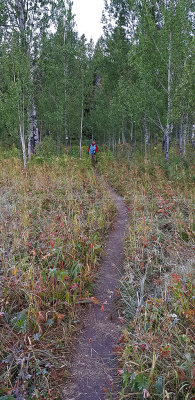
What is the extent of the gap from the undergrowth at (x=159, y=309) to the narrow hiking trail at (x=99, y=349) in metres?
0.16

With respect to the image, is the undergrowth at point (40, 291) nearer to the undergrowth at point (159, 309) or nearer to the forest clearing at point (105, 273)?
the forest clearing at point (105, 273)

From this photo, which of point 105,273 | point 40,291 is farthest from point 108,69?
point 40,291

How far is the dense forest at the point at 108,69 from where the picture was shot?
1221 centimetres

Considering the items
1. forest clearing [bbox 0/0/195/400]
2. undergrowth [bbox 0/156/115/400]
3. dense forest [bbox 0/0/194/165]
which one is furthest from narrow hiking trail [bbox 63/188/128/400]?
dense forest [bbox 0/0/194/165]

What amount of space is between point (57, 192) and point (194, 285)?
5573 mm

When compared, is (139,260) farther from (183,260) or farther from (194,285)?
(194,285)

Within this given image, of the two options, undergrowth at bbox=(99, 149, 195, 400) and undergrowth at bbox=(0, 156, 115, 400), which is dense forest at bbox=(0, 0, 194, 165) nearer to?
undergrowth at bbox=(99, 149, 195, 400)

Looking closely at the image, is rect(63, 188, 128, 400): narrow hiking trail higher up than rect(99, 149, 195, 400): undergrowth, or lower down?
lower down

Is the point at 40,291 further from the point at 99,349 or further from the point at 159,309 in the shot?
the point at 159,309

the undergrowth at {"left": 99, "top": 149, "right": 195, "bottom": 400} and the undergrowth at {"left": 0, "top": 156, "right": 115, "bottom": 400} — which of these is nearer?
the undergrowth at {"left": 99, "top": 149, "right": 195, "bottom": 400}

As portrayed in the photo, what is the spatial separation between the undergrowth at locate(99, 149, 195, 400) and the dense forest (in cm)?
750

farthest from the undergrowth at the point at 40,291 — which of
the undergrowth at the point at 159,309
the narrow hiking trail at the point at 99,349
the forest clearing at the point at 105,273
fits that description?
the undergrowth at the point at 159,309

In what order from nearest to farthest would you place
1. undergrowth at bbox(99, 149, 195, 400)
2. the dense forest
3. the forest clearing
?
undergrowth at bbox(99, 149, 195, 400) → the forest clearing → the dense forest

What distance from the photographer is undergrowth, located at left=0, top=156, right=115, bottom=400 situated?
8.96ft
